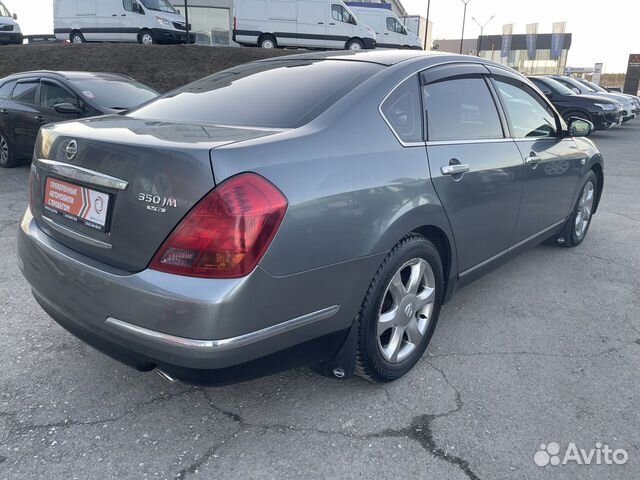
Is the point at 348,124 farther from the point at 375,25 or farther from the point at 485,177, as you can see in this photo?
the point at 375,25

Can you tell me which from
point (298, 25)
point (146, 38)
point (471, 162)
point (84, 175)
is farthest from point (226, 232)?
point (298, 25)

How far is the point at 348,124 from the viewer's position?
228 centimetres

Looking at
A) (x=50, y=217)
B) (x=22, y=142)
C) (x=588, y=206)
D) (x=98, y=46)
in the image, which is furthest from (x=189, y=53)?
(x=50, y=217)

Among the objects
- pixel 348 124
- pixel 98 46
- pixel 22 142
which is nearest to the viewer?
pixel 348 124

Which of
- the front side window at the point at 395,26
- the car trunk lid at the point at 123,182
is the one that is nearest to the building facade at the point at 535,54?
the front side window at the point at 395,26

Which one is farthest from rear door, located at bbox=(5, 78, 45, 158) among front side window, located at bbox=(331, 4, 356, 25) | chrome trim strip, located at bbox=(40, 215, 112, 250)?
front side window, located at bbox=(331, 4, 356, 25)

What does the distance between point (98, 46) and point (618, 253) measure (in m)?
18.4

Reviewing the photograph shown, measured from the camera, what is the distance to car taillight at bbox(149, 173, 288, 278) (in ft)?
5.95

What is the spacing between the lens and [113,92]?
23.3 ft

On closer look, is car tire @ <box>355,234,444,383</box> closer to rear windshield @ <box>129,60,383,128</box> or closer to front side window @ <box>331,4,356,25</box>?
rear windshield @ <box>129,60,383,128</box>

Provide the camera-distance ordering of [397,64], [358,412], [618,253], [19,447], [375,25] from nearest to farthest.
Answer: [19,447] < [358,412] < [397,64] < [618,253] < [375,25]

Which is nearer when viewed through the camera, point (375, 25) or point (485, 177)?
point (485, 177)

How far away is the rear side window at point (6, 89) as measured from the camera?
315 inches

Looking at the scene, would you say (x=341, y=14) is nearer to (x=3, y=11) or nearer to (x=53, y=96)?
(x=3, y=11)
